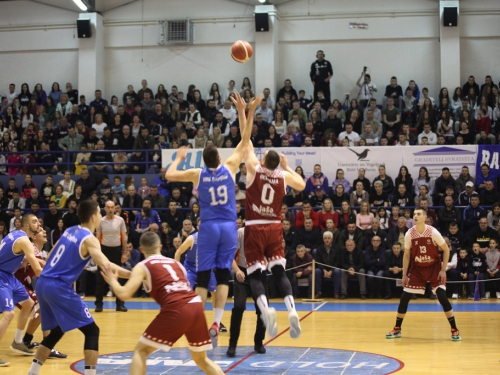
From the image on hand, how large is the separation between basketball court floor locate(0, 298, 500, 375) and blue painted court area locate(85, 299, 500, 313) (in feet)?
0.35

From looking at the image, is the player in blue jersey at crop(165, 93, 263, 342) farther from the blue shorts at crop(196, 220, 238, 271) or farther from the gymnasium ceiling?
the gymnasium ceiling

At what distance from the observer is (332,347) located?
1080cm

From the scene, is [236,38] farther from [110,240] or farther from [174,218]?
[110,240]

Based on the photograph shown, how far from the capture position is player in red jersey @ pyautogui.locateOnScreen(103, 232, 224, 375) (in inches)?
268

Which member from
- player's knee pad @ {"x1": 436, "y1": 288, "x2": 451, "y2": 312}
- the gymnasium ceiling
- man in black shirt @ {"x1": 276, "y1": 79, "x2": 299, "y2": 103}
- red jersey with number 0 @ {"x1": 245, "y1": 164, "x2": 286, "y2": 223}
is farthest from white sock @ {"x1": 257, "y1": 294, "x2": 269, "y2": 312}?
the gymnasium ceiling

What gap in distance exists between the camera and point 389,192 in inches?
776

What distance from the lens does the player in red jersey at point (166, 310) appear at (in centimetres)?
680

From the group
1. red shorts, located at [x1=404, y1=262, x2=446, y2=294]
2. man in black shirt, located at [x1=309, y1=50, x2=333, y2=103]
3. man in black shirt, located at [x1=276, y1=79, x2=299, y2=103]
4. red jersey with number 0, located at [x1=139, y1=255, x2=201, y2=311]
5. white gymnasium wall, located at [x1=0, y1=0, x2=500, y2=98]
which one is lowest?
red shorts, located at [x1=404, y1=262, x2=446, y2=294]

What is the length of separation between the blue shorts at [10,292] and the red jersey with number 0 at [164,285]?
3581 mm

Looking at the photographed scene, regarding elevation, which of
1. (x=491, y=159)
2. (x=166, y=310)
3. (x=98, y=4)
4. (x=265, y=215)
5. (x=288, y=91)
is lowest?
(x=166, y=310)

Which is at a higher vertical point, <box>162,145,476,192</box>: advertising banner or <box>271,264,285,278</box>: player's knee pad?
<box>162,145,476,192</box>: advertising banner

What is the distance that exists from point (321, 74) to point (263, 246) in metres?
16.0

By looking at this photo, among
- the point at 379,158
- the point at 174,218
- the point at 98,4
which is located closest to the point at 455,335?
the point at 174,218

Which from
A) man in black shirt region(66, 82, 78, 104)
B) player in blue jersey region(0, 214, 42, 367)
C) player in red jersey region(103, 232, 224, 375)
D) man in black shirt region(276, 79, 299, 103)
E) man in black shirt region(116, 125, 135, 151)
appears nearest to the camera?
player in red jersey region(103, 232, 224, 375)
